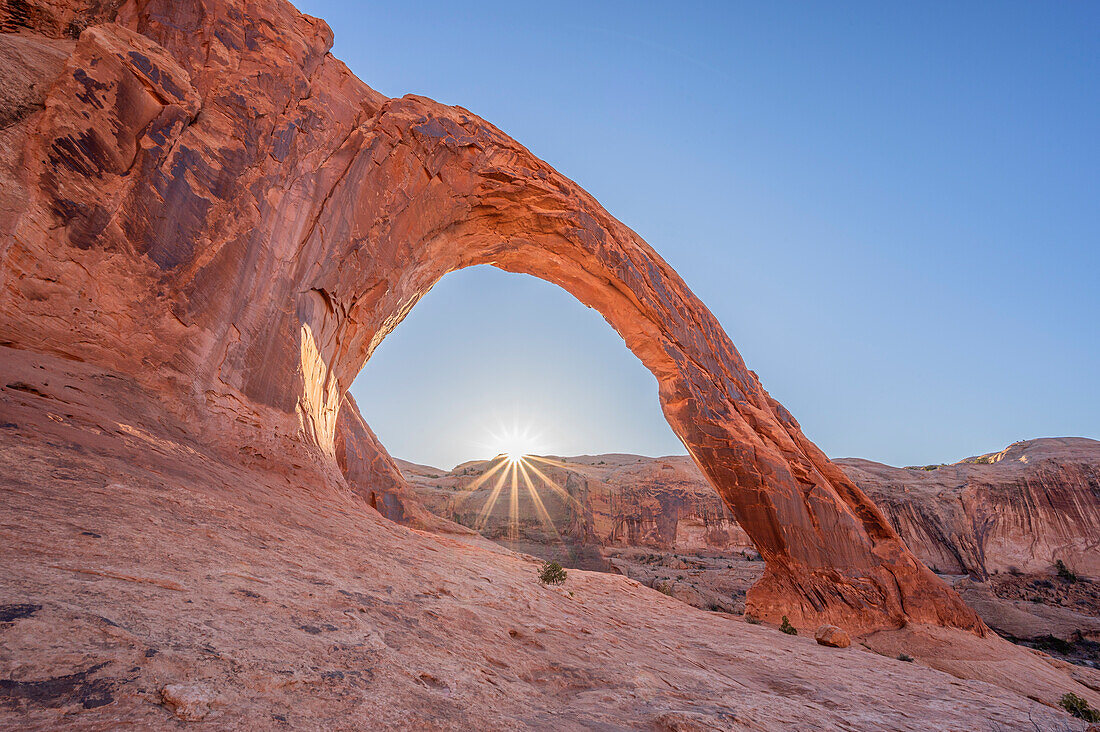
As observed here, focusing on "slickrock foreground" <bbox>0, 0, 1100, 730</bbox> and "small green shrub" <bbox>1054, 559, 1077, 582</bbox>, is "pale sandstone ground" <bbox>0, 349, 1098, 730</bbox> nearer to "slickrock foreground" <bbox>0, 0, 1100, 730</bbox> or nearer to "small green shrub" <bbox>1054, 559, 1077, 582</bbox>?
"slickrock foreground" <bbox>0, 0, 1100, 730</bbox>

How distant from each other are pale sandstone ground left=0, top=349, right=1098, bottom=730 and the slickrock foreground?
0.08ft

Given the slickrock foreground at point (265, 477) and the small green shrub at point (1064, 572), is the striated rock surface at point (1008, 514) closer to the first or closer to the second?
the small green shrub at point (1064, 572)

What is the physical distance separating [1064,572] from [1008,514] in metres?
3.50

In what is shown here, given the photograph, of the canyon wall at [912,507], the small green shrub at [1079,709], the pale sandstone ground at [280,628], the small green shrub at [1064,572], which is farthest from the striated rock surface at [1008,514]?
the pale sandstone ground at [280,628]

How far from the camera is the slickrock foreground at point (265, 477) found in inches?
88.3

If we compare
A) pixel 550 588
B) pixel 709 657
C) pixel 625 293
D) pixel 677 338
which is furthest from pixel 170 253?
pixel 677 338

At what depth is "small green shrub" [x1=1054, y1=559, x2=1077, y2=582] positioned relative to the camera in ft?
80.2

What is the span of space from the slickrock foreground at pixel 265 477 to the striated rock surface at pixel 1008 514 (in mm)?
18467

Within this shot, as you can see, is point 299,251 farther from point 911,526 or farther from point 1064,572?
point 1064,572

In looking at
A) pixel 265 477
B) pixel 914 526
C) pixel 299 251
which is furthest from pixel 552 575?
pixel 914 526

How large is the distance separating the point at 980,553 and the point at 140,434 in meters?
38.3

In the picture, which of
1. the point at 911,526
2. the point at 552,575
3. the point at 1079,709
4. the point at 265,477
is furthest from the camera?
the point at 911,526

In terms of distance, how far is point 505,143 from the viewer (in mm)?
13836

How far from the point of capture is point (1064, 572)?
81.1ft
